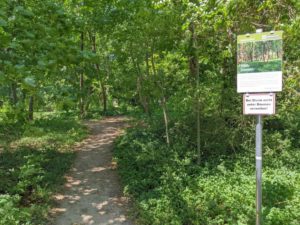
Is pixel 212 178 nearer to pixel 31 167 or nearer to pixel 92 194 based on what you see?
pixel 92 194

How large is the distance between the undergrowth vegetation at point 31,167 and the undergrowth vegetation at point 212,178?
5.61 feet

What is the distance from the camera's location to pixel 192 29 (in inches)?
281

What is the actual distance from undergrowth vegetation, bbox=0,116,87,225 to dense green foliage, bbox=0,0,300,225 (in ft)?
0.37

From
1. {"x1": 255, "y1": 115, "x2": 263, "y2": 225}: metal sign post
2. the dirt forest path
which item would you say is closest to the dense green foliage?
the dirt forest path

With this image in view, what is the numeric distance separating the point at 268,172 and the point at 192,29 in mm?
3625

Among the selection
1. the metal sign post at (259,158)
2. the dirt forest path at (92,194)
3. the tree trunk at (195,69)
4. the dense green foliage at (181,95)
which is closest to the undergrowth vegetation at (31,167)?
the dense green foliage at (181,95)

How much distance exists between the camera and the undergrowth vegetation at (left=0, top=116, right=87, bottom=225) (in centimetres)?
555

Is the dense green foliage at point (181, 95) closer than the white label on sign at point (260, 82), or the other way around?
the white label on sign at point (260, 82)

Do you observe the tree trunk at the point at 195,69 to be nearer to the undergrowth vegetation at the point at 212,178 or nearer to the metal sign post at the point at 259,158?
the undergrowth vegetation at the point at 212,178

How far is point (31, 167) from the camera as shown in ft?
23.5

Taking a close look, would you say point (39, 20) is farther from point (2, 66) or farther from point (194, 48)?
point (194, 48)

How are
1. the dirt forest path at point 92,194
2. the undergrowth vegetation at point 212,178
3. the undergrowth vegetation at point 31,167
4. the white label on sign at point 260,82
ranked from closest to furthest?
the white label on sign at point 260,82
the undergrowth vegetation at point 212,178
the undergrowth vegetation at point 31,167
the dirt forest path at point 92,194

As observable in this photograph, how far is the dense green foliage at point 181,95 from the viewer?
3893mm

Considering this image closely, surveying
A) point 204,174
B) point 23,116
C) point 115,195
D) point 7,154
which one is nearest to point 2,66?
point 23,116
